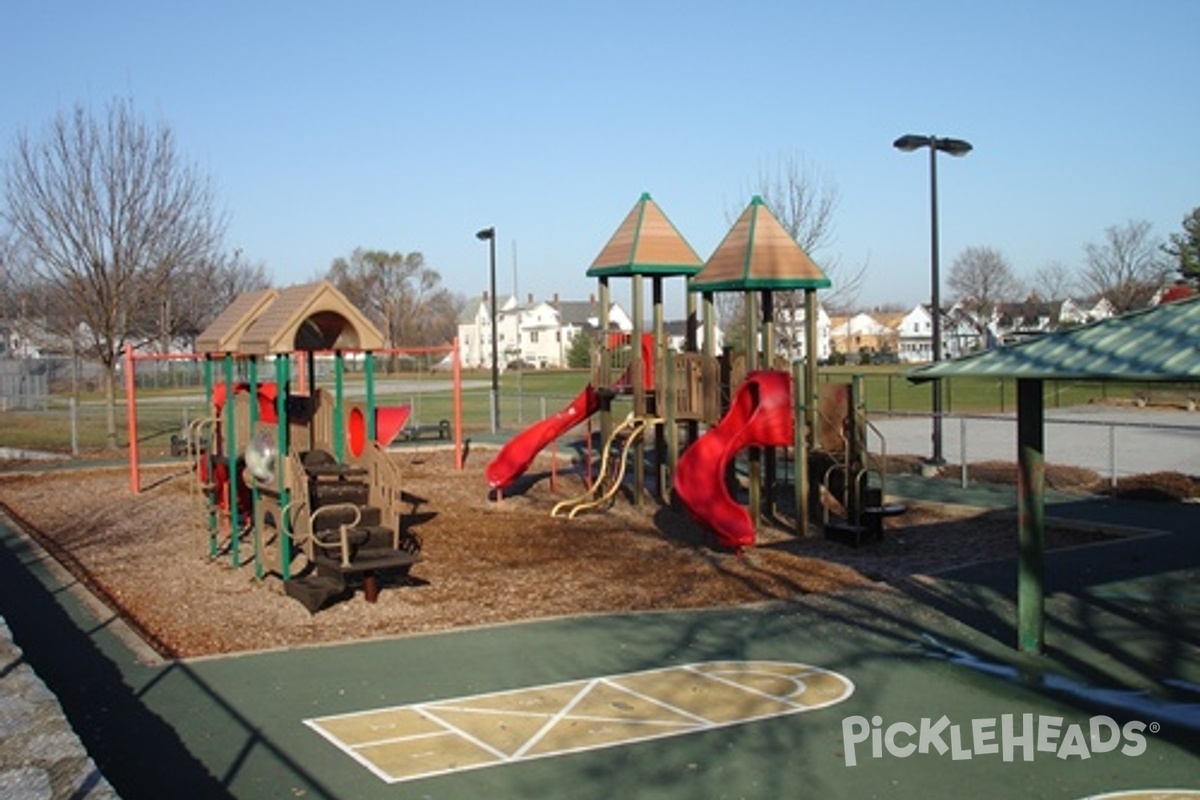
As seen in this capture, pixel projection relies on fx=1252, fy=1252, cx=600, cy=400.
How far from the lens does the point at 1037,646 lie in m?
10.3

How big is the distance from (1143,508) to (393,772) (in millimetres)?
14306

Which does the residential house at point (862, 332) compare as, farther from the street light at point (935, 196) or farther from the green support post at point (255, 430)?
the green support post at point (255, 430)

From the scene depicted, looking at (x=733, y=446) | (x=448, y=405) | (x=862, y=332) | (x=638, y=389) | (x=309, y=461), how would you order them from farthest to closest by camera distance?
(x=862, y=332) → (x=448, y=405) → (x=638, y=389) → (x=733, y=446) → (x=309, y=461)

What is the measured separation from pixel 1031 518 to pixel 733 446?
6.15m

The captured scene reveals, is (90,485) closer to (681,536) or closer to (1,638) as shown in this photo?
(681,536)

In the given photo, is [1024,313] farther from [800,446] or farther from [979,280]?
[800,446]

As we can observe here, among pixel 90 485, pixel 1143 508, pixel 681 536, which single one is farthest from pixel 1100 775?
pixel 90 485

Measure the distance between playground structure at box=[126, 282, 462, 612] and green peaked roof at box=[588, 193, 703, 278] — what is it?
262 inches

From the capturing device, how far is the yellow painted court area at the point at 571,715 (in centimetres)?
800

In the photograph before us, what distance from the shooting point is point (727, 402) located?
18.9 metres

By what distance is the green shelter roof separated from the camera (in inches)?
321

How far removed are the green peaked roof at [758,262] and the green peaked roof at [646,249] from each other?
226cm

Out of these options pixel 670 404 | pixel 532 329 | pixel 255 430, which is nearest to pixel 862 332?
pixel 532 329

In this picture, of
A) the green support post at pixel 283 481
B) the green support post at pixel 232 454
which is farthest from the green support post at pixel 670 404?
the green support post at pixel 283 481
